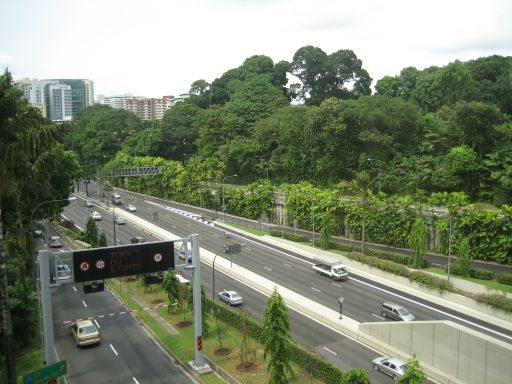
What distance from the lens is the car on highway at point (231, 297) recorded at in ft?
149

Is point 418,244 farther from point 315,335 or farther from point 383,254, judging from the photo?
point 315,335

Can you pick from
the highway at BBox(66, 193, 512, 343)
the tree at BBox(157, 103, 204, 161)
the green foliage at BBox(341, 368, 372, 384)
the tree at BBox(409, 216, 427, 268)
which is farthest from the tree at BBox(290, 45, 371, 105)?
the green foliage at BBox(341, 368, 372, 384)

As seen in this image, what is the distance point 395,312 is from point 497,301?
864 centimetres

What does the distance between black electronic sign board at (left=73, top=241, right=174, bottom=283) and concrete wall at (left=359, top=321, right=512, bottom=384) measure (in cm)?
1657

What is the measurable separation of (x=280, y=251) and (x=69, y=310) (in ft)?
92.8

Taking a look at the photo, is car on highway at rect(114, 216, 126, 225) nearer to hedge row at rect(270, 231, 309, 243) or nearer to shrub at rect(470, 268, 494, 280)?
hedge row at rect(270, 231, 309, 243)

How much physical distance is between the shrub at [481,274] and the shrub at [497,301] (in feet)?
15.7

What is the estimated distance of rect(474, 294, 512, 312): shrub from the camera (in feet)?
133

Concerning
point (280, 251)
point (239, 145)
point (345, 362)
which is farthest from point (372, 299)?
point (239, 145)

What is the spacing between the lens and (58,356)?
33.9 metres

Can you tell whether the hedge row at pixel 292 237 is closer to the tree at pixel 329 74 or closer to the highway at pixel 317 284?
the highway at pixel 317 284

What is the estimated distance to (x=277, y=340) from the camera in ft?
92.9

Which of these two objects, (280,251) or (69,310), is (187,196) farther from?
(69,310)

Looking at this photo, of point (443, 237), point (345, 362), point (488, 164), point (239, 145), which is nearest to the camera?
point (345, 362)
